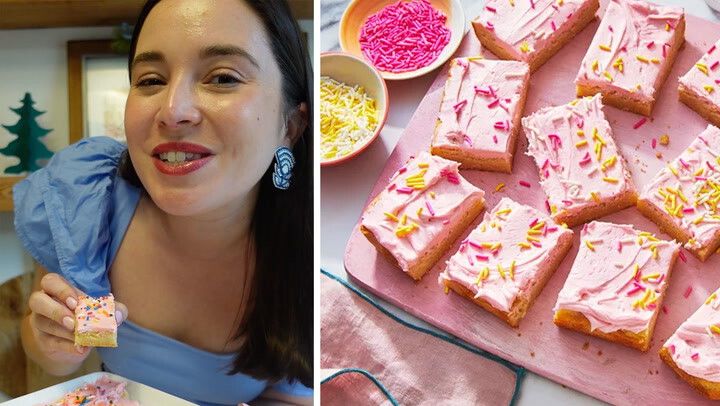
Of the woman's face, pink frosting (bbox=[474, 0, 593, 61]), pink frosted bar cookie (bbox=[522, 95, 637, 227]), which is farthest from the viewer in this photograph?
pink frosting (bbox=[474, 0, 593, 61])

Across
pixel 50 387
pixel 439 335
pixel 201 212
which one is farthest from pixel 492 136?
pixel 50 387

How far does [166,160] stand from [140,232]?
0.11 m

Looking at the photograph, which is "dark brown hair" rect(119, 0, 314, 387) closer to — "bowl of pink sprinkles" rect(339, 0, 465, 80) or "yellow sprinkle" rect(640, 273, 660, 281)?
"bowl of pink sprinkles" rect(339, 0, 465, 80)

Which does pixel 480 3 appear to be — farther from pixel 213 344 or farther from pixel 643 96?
pixel 213 344

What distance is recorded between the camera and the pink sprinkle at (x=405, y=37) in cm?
139

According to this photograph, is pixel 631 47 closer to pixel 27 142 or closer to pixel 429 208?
pixel 429 208

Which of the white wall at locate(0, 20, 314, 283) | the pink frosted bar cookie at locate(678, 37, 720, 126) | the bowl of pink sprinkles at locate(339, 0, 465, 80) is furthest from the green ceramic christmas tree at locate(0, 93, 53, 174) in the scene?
the pink frosted bar cookie at locate(678, 37, 720, 126)

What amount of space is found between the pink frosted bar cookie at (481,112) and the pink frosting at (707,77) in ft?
0.86

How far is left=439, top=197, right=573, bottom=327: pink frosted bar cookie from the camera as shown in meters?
1.20

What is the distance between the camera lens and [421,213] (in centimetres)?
126

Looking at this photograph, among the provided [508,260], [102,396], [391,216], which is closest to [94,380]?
[102,396]

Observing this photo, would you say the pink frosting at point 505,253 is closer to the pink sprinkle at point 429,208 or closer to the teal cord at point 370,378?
the pink sprinkle at point 429,208

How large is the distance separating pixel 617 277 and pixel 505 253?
169mm

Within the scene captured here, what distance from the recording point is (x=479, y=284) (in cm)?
121
